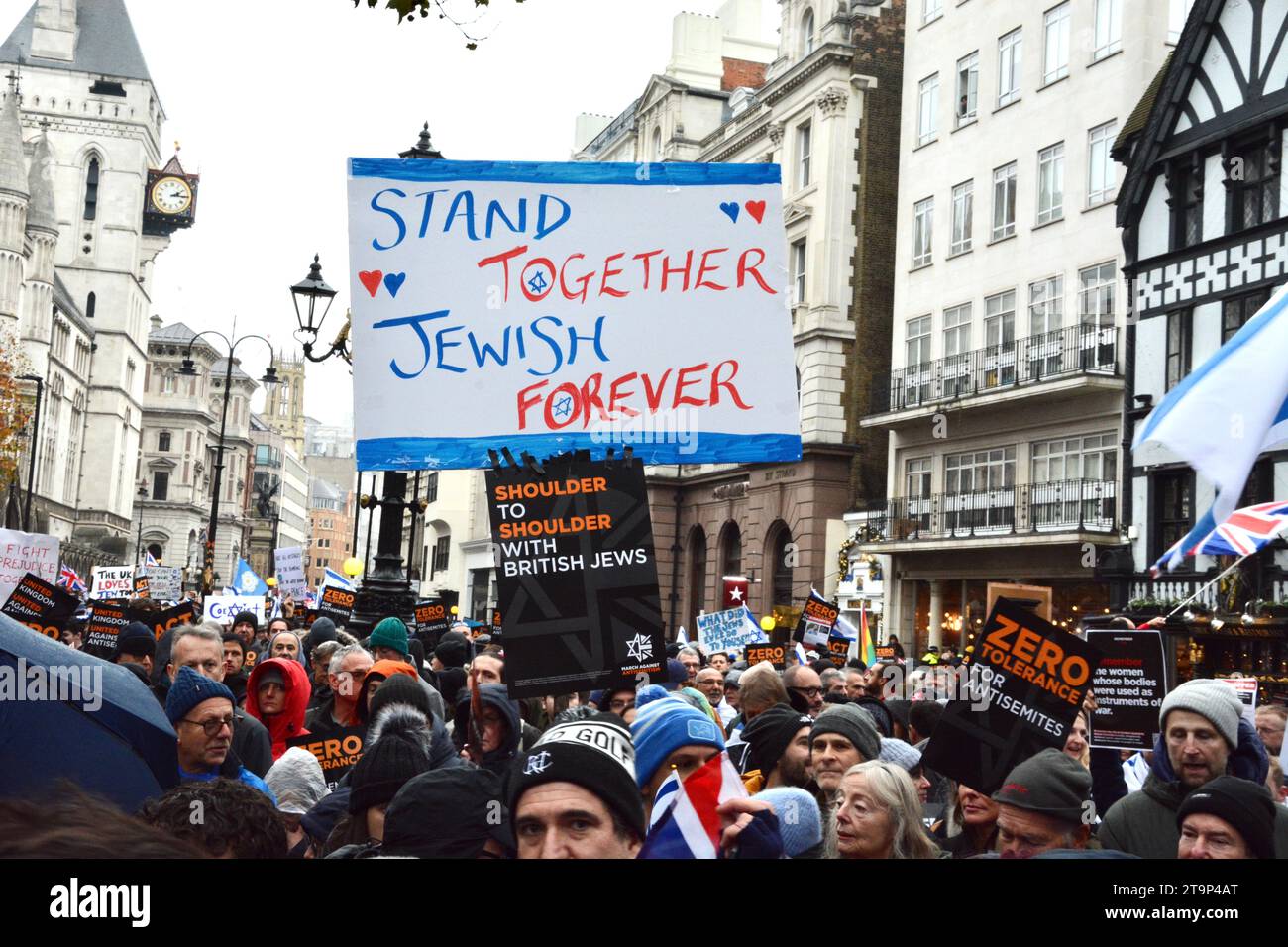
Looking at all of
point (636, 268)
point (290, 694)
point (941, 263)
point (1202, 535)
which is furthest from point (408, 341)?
point (941, 263)

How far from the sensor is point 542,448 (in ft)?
23.0

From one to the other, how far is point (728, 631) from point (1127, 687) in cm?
888

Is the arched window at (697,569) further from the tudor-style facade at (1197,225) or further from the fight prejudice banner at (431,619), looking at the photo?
the fight prejudice banner at (431,619)

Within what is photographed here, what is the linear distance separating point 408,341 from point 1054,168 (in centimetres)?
3049

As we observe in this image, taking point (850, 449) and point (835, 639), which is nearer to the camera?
point (835, 639)

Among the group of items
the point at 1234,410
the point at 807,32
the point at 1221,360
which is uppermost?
the point at 807,32

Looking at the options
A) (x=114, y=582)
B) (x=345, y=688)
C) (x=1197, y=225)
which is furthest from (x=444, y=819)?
(x=1197, y=225)

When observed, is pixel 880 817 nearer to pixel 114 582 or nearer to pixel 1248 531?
pixel 1248 531

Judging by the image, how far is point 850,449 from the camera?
141ft

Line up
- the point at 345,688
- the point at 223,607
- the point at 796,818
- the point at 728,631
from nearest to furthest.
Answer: the point at 796,818 < the point at 345,688 < the point at 728,631 < the point at 223,607

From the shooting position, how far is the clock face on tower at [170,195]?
130 m

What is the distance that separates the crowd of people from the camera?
12.3 feet

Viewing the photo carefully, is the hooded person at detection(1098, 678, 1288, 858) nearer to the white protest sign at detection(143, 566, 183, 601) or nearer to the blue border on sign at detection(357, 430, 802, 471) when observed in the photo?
the blue border on sign at detection(357, 430, 802, 471)
